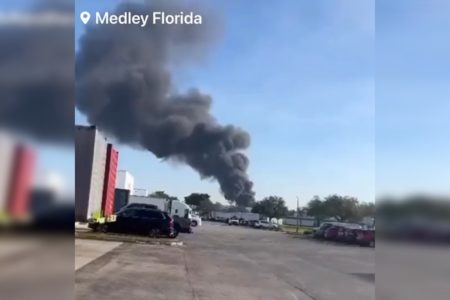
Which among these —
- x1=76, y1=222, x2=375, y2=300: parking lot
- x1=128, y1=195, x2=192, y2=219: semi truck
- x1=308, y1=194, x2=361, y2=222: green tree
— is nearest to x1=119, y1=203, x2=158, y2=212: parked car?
x1=128, y1=195, x2=192, y2=219: semi truck

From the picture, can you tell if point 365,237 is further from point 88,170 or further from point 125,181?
point 88,170

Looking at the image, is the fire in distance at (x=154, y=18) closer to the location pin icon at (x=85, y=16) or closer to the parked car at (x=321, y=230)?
the location pin icon at (x=85, y=16)

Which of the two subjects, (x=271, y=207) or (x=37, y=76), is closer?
(x=37, y=76)

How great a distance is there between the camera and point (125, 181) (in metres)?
1.88

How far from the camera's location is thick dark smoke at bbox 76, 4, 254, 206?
1.66 meters

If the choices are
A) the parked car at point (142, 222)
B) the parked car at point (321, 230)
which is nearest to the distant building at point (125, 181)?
the parked car at point (142, 222)

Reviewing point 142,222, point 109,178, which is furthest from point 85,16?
point 142,222

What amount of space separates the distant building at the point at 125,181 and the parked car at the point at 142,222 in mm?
189

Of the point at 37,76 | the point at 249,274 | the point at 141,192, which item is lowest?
the point at 249,274

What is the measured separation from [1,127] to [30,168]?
0.13 meters

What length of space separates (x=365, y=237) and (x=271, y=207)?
379 mm

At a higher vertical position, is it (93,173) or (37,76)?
(37,76)

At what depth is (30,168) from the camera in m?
1.27

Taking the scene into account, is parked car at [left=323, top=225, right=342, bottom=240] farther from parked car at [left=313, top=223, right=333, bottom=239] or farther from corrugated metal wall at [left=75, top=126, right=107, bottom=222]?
corrugated metal wall at [left=75, top=126, right=107, bottom=222]
